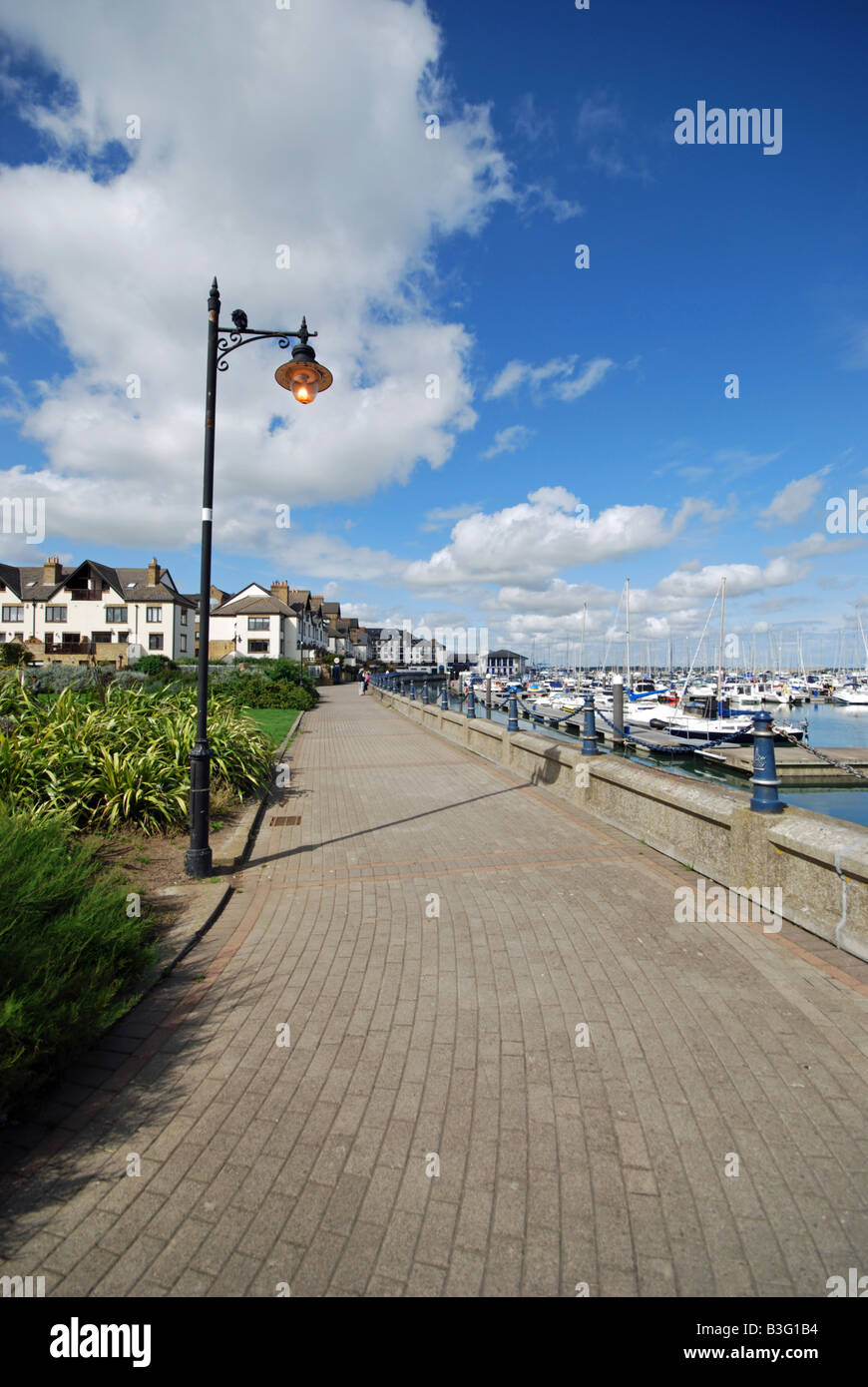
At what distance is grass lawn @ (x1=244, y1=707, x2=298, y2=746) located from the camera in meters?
17.1

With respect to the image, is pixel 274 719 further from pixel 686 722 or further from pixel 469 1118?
pixel 686 722

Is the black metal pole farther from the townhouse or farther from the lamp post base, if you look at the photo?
the townhouse

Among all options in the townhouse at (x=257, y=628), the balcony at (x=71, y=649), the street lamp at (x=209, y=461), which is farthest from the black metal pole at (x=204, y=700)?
the townhouse at (x=257, y=628)

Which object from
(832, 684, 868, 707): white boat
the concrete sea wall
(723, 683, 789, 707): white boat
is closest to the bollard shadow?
the concrete sea wall

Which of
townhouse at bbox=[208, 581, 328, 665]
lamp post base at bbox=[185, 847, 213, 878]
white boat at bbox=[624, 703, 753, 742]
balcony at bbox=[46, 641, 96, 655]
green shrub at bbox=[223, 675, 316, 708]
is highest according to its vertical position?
townhouse at bbox=[208, 581, 328, 665]

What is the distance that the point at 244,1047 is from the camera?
10.5ft

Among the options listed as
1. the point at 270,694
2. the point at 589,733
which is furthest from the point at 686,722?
the point at 589,733

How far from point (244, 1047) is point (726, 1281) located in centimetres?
230

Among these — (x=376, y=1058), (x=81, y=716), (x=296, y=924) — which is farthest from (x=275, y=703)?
(x=376, y=1058)

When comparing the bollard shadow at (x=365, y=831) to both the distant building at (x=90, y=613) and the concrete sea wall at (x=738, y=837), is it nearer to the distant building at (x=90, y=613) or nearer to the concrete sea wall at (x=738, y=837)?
the concrete sea wall at (x=738, y=837)

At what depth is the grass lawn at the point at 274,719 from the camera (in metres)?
17.1

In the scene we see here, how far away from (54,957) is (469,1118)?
227cm

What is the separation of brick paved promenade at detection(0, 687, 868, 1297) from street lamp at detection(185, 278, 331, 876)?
4.01 ft

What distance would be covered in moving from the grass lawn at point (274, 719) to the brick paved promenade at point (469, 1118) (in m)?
11.1
